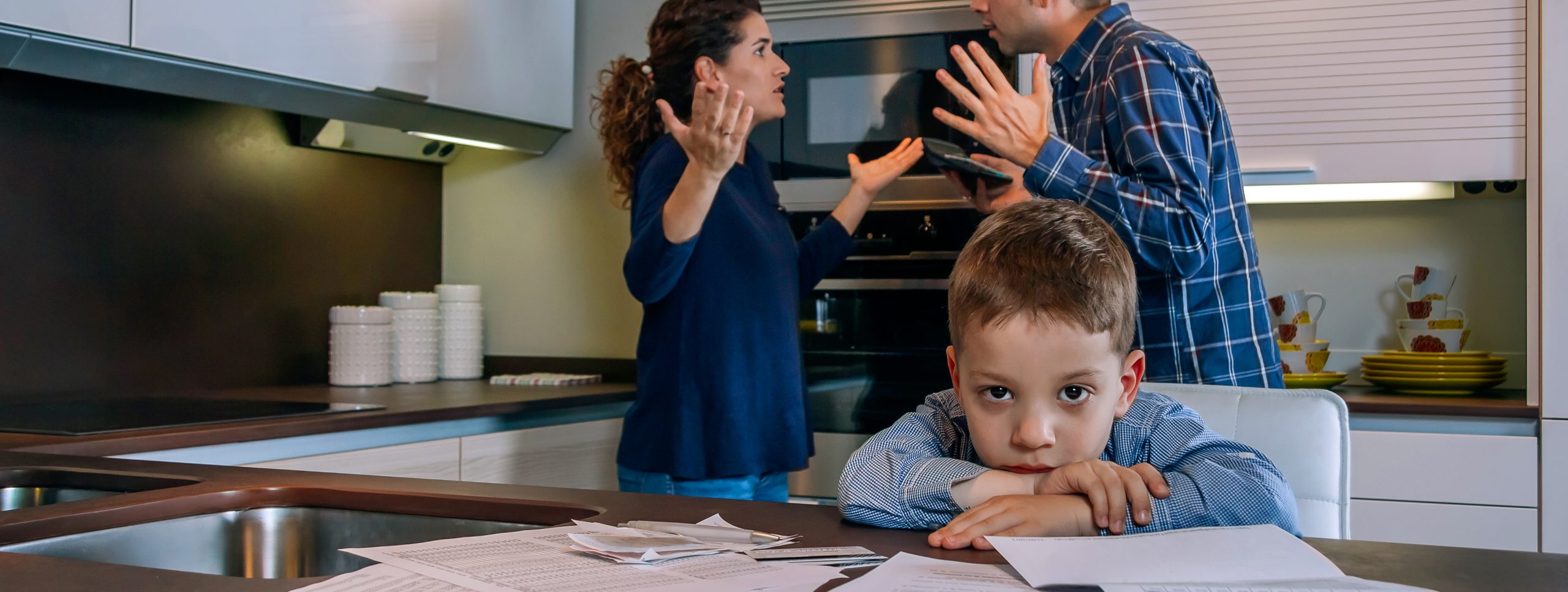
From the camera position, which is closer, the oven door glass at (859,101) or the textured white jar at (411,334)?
the oven door glass at (859,101)

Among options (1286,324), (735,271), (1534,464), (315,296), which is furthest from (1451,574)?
(315,296)

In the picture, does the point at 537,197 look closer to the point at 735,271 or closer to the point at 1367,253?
the point at 735,271

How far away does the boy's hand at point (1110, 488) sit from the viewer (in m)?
0.85

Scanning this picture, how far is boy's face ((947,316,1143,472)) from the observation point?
3.04 feet

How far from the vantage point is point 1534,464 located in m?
2.09

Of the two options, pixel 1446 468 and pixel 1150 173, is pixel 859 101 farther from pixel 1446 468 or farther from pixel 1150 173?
pixel 1446 468

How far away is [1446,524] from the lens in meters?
2.12

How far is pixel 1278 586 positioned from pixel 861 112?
191 centimetres

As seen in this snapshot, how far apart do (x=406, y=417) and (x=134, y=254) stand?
2.37 ft

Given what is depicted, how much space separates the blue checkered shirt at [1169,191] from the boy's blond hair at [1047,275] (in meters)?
0.36

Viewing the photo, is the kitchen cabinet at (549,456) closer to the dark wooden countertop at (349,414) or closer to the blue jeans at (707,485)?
the dark wooden countertop at (349,414)

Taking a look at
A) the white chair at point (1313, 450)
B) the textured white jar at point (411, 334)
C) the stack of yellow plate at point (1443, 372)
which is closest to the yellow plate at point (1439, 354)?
the stack of yellow plate at point (1443, 372)

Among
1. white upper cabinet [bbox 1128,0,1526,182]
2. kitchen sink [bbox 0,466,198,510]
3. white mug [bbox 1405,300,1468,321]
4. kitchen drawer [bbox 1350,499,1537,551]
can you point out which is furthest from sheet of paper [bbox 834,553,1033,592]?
white mug [bbox 1405,300,1468,321]

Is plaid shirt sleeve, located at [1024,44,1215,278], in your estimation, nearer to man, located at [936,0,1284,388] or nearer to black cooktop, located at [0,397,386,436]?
man, located at [936,0,1284,388]
